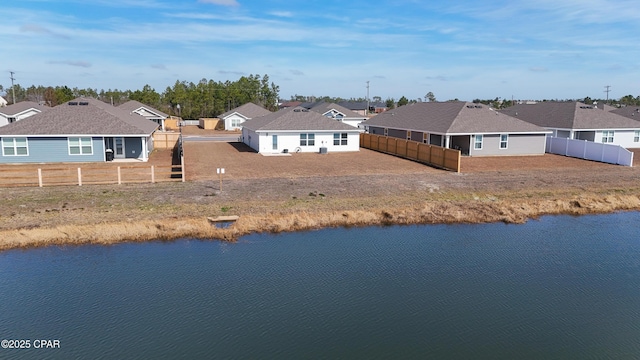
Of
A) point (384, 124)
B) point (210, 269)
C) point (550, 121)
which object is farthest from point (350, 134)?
point (210, 269)

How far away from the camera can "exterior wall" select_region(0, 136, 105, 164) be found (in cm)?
3472

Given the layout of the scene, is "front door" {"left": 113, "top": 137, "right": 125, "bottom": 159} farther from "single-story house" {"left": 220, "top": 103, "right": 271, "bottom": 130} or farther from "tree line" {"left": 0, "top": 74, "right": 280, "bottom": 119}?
"tree line" {"left": 0, "top": 74, "right": 280, "bottom": 119}

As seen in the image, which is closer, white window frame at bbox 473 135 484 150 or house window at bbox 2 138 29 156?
house window at bbox 2 138 29 156

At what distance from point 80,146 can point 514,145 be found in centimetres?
3719

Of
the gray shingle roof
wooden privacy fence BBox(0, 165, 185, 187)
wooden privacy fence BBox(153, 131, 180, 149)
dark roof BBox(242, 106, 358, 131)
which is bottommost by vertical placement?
wooden privacy fence BBox(0, 165, 185, 187)

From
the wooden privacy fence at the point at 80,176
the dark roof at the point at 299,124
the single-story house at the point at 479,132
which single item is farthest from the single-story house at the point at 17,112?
the single-story house at the point at 479,132

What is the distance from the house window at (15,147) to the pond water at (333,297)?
67.4 ft

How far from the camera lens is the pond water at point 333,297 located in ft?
39.7

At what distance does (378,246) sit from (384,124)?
128 feet

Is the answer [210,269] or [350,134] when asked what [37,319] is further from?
[350,134]

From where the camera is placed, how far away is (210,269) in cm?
1678

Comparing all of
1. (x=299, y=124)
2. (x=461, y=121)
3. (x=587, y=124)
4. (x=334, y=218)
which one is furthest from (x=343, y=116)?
(x=334, y=218)

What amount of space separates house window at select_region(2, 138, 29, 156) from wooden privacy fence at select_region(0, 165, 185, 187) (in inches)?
88.4

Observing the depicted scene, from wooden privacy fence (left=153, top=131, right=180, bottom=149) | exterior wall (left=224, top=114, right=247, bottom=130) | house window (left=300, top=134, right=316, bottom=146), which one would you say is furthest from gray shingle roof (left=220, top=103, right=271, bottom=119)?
house window (left=300, top=134, right=316, bottom=146)
